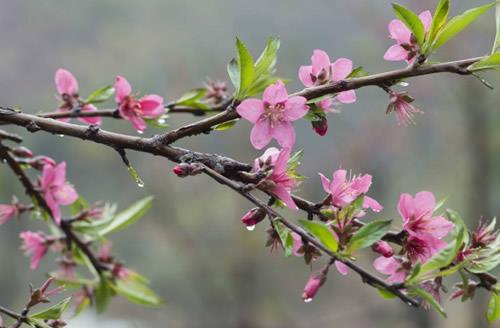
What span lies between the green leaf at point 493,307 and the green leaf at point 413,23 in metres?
0.23

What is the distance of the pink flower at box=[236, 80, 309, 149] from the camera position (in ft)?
1.87

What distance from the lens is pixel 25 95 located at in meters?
6.29

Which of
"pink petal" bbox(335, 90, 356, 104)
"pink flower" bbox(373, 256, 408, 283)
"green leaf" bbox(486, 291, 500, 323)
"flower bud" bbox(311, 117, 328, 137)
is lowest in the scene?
"green leaf" bbox(486, 291, 500, 323)

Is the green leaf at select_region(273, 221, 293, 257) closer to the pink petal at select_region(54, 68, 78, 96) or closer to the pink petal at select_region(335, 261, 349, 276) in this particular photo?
the pink petal at select_region(335, 261, 349, 276)

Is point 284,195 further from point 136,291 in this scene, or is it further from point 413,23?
point 136,291

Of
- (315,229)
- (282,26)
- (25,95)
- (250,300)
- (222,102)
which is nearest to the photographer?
(315,229)

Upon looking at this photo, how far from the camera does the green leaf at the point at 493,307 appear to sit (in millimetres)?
594

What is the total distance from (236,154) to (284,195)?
15.5ft

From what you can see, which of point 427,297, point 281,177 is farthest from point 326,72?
point 427,297

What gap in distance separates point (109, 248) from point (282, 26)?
618cm

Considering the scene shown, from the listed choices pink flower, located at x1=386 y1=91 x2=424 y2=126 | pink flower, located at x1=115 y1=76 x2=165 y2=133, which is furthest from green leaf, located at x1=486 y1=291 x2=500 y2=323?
pink flower, located at x1=115 y1=76 x2=165 y2=133

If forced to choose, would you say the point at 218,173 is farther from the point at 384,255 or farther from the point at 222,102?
the point at 222,102

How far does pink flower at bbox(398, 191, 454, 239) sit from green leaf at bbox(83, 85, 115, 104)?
420 mm

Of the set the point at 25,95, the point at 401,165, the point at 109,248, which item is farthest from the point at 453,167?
the point at 109,248
